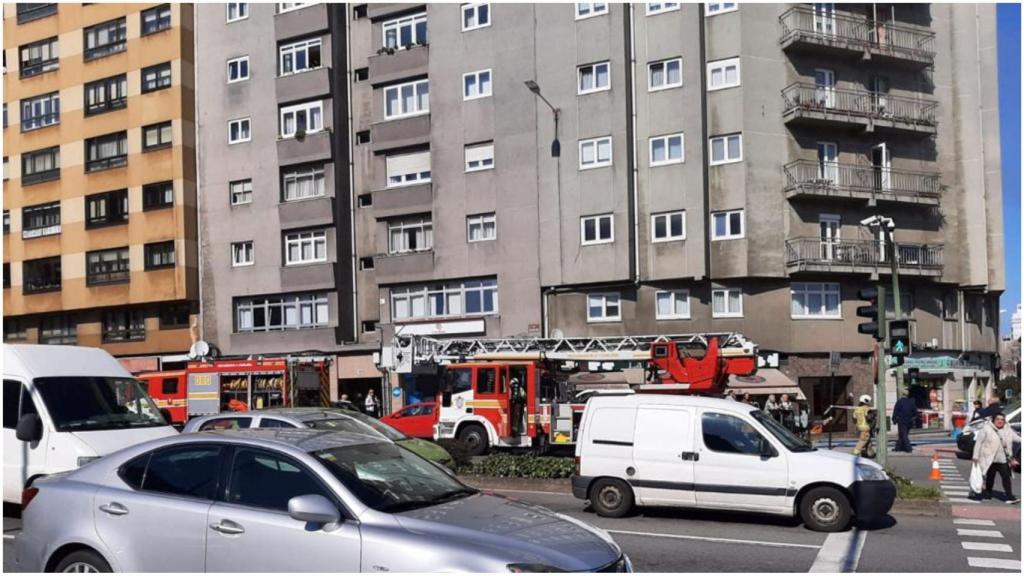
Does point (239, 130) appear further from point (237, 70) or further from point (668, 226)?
point (668, 226)

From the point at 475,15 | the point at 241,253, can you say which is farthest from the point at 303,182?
the point at 475,15

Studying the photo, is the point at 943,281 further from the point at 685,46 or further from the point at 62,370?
the point at 62,370

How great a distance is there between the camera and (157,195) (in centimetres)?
4378

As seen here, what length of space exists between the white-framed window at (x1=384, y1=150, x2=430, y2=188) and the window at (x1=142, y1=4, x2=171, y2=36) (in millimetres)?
13106

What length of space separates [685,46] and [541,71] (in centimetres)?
539

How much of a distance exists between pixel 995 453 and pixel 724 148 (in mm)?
20271

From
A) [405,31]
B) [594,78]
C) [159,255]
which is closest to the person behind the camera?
[594,78]

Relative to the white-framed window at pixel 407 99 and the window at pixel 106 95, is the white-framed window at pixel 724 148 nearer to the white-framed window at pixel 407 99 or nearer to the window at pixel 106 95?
the white-framed window at pixel 407 99

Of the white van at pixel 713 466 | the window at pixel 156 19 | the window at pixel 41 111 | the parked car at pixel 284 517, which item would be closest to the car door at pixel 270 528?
the parked car at pixel 284 517

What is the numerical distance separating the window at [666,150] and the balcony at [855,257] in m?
4.90

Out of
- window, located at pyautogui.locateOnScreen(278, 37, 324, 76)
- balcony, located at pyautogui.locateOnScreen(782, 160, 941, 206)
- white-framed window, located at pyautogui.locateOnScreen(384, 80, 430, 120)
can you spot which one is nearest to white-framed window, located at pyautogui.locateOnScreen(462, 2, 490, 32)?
white-framed window, located at pyautogui.locateOnScreen(384, 80, 430, 120)

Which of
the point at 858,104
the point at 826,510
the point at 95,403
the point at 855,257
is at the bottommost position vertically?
the point at 826,510

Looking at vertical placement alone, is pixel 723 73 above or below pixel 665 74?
below

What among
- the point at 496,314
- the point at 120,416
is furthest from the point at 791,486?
the point at 496,314
